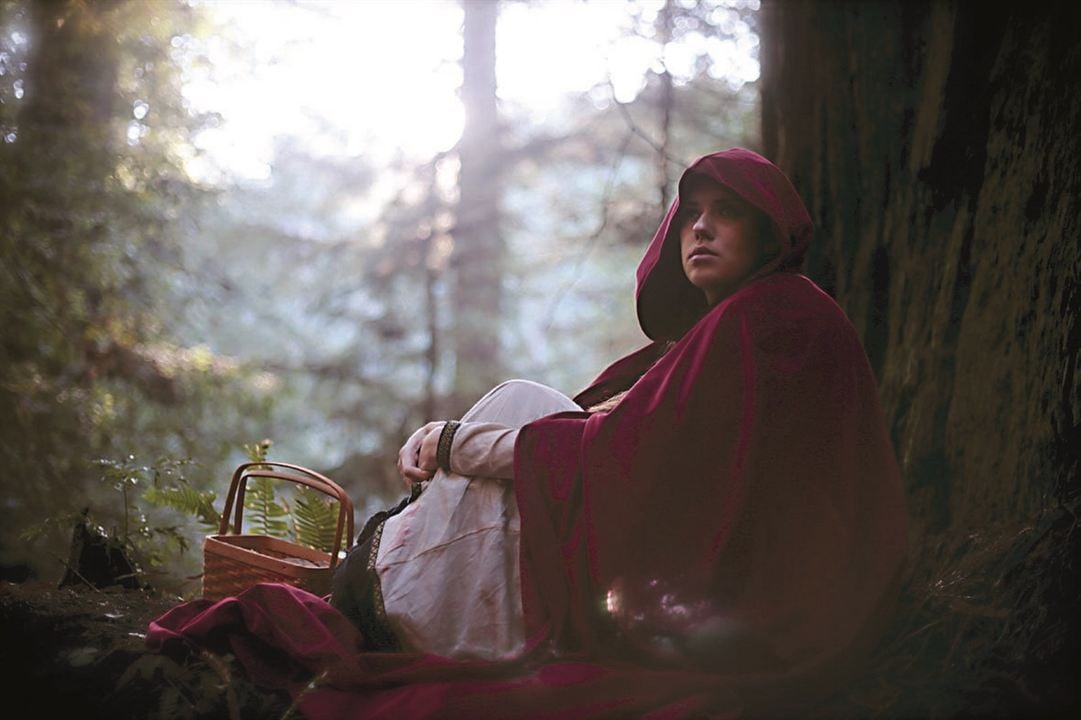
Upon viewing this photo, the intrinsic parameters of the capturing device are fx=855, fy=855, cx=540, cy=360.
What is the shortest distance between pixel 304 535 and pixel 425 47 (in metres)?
7.21

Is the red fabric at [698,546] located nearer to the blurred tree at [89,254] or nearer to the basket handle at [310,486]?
the basket handle at [310,486]

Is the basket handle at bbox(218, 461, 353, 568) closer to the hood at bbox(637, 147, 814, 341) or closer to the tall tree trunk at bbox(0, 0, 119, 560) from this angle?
the hood at bbox(637, 147, 814, 341)

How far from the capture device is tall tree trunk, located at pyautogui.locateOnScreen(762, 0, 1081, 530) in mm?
2885

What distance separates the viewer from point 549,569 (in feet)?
8.55

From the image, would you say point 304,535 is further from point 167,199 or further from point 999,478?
point 167,199

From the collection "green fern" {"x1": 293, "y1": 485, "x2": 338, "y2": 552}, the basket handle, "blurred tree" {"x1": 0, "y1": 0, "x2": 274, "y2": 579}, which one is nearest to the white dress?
the basket handle

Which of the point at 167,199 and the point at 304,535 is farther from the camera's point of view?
the point at 167,199

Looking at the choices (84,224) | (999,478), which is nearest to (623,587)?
(999,478)

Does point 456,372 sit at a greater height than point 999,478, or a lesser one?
greater

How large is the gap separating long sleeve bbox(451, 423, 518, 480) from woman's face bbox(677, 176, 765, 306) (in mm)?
831

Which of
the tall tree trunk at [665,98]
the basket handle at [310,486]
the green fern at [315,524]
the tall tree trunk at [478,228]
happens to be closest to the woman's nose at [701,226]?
the basket handle at [310,486]

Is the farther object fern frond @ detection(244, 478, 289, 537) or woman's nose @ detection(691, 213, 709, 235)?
fern frond @ detection(244, 478, 289, 537)

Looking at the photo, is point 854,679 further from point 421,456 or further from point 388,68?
point 388,68

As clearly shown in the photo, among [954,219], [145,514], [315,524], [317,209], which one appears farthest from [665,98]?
[317,209]
